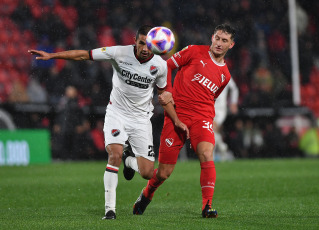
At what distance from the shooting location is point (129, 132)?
717 cm

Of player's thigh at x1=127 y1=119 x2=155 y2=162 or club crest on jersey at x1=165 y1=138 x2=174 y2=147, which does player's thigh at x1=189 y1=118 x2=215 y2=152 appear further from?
player's thigh at x1=127 y1=119 x2=155 y2=162

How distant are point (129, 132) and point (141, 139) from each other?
20cm

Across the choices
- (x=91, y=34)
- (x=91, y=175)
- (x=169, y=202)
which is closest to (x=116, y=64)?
(x=169, y=202)

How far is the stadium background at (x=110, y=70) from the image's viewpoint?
55.0 feet

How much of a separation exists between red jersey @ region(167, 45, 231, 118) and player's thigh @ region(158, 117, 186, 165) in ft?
0.80

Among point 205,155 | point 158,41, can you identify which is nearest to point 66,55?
point 158,41

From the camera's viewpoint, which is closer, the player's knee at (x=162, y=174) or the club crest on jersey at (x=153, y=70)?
the club crest on jersey at (x=153, y=70)

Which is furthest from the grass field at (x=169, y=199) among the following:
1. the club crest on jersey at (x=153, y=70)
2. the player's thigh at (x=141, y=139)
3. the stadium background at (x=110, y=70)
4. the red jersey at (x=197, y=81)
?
the stadium background at (x=110, y=70)

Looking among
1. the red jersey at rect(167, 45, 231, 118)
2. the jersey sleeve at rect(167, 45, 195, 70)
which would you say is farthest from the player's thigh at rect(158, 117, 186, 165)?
the jersey sleeve at rect(167, 45, 195, 70)

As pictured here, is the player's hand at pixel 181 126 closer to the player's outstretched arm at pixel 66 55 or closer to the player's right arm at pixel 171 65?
the player's right arm at pixel 171 65

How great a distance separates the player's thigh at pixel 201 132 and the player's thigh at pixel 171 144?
168mm

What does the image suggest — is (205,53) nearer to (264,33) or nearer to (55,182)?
(55,182)

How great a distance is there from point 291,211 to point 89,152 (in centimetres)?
1057

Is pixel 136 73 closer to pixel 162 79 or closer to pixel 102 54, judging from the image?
pixel 162 79
